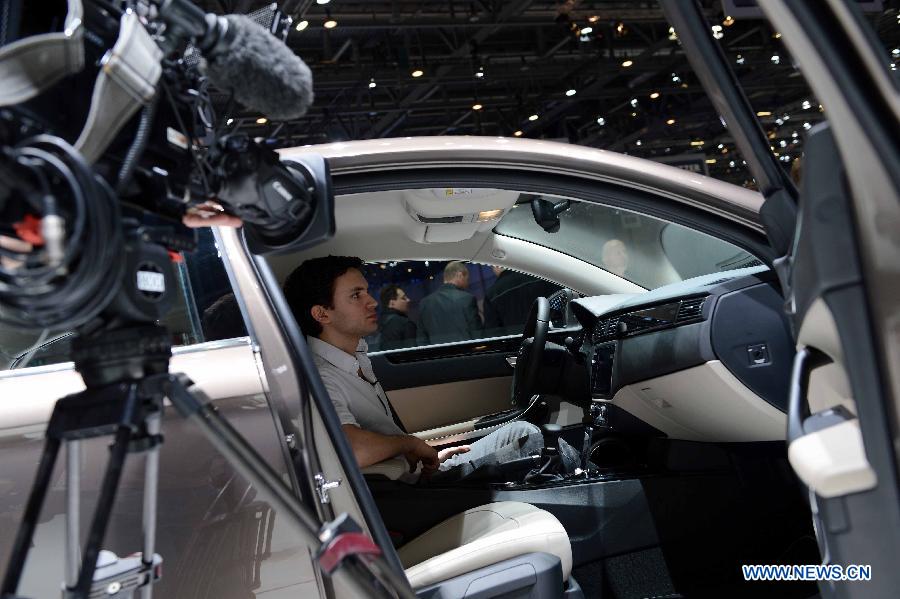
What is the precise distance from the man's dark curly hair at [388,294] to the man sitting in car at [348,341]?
66.2 inches

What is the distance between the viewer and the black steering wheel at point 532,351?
3.22 m

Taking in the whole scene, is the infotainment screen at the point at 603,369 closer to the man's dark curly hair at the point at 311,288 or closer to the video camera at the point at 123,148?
the man's dark curly hair at the point at 311,288

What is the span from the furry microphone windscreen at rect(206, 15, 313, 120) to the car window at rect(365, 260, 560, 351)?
2293 millimetres

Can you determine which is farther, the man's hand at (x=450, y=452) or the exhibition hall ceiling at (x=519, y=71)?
the exhibition hall ceiling at (x=519, y=71)

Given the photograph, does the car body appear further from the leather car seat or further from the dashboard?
the leather car seat

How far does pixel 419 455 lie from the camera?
2.32 metres

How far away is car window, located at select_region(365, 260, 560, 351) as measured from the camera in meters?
3.61

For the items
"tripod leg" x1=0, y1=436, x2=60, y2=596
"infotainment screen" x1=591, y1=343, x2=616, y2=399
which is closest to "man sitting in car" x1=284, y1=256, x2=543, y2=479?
"infotainment screen" x1=591, y1=343, x2=616, y2=399

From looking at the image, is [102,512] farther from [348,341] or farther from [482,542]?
[348,341]

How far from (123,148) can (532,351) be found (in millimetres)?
2387

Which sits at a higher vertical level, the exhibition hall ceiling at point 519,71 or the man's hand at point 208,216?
the exhibition hall ceiling at point 519,71

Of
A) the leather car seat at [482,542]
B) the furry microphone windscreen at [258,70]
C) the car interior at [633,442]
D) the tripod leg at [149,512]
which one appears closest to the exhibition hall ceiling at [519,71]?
the car interior at [633,442]

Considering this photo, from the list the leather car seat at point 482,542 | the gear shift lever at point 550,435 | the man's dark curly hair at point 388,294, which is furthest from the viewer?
the man's dark curly hair at point 388,294

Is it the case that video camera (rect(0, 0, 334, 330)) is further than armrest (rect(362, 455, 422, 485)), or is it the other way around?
armrest (rect(362, 455, 422, 485))
